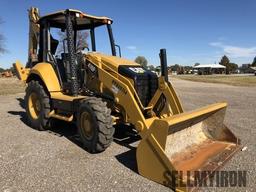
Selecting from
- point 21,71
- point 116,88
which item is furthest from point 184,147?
point 21,71

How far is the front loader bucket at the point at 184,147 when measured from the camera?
448 cm

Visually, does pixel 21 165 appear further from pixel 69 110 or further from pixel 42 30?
pixel 42 30

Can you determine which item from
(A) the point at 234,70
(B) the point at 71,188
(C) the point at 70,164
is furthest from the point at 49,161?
(A) the point at 234,70

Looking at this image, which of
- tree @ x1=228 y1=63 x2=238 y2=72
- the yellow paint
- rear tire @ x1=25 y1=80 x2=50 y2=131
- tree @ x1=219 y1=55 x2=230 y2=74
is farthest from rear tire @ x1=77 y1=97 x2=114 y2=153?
tree @ x1=228 y1=63 x2=238 y2=72

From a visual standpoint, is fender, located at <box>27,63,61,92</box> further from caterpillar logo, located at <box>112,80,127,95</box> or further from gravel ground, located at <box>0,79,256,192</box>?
caterpillar logo, located at <box>112,80,127,95</box>

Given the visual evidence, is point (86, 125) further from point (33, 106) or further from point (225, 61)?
point (225, 61)

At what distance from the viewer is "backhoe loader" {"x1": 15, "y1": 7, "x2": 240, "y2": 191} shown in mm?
4797

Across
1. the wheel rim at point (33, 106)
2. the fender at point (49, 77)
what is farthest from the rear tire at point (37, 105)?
the fender at point (49, 77)

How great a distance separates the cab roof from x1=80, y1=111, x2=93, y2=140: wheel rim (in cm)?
260

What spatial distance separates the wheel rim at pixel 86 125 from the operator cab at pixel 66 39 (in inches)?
53.2

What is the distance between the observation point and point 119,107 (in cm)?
632

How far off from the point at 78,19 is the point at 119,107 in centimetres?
282

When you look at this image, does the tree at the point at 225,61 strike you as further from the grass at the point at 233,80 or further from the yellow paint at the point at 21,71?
the yellow paint at the point at 21,71

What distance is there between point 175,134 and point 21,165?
2.75 m
